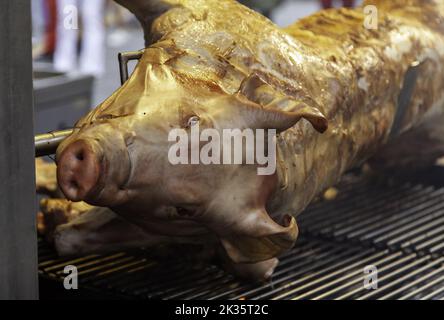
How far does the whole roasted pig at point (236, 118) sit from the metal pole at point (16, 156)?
0.25 ft

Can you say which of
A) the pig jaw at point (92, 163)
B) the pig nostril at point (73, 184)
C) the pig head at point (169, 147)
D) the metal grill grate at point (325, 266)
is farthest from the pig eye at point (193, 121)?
the metal grill grate at point (325, 266)

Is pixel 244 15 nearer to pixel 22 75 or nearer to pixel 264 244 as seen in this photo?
pixel 264 244

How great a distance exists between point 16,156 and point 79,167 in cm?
11

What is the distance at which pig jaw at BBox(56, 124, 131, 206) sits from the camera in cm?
146

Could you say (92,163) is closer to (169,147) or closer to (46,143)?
(169,147)

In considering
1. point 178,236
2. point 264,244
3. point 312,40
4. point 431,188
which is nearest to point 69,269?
point 178,236

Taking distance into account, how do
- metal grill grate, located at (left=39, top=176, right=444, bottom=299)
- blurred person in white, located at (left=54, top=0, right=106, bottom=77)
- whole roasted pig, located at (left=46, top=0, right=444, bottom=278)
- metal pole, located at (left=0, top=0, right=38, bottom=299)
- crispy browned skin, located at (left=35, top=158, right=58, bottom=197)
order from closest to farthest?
metal pole, located at (left=0, top=0, right=38, bottom=299)
whole roasted pig, located at (left=46, top=0, right=444, bottom=278)
metal grill grate, located at (left=39, top=176, right=444, bottom=299)
crispy browned skin, located at (left=35, top=158, right=58, bottom=197)
blurred person in white, located at (left=54, top=0, right=106, bottom=77)

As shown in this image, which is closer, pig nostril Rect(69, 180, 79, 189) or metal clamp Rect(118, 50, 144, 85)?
pig nostril Rect(69, 180, 79, 189)

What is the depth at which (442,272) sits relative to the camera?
2350mm

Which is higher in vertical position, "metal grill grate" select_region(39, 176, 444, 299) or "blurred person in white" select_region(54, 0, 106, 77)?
"blurred person in white" select_region(54, 0, 106, 77)

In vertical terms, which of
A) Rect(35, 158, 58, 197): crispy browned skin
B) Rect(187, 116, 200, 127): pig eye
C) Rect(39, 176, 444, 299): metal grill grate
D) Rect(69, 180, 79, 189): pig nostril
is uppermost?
Rect(187, 116, 200, 127): pig eye

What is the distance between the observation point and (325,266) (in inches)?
93.2

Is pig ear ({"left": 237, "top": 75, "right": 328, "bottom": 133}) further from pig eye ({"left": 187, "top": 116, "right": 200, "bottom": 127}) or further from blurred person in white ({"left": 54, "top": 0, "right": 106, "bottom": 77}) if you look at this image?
blurred person in white ({"left": 54, "top": 0, "right": 106, "bottom": 77})

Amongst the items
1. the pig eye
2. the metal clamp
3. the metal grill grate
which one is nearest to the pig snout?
the pig eye
